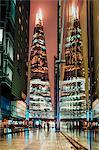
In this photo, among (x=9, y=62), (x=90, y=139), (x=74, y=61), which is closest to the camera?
(x=90, y=139)

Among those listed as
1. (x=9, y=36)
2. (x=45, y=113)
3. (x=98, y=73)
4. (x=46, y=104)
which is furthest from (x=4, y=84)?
(x=45, y=113)

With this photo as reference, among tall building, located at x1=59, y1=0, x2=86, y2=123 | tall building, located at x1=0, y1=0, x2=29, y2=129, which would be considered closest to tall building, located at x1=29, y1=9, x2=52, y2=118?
tall building, located at x1=0, y1=0, x2=29, y2=129

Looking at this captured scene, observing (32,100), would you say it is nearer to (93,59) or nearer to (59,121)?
(59,121)

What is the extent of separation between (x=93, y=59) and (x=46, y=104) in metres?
65.8

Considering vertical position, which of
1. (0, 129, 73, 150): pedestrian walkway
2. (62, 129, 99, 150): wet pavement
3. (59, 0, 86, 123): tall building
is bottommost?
(0, 129, 73, 150): pedestrian walkway

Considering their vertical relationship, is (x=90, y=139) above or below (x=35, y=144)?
above

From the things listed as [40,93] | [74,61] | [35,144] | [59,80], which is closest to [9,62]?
[59,80]

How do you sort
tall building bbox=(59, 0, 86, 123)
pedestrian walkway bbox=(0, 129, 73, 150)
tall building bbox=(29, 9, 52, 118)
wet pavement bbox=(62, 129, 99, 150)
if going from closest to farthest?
wet pavement bbox=(62, 129, 99, 150)
tall building bbox=(59, 0, 86, 123)
pedestrian walkway bbox=(0, 129, 73, 150)
tall building bbox=(29, 9, 52, 118)

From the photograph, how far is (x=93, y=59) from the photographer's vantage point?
580 cm

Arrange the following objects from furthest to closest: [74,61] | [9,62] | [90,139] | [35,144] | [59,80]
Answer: [59,80] < [9,62] < [35,144] < [74,61] < [90,139]

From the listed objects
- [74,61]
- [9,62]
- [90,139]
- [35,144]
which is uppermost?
[9,62]

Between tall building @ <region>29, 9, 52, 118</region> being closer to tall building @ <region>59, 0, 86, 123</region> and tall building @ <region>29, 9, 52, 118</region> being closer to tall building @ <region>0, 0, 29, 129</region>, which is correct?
tall building @ <region>0, 0, 29, 129</region>

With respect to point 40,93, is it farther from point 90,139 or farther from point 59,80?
point 90,139

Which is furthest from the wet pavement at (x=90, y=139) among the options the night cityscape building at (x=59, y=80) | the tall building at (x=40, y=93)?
the tall building at (x=40, y=93)
